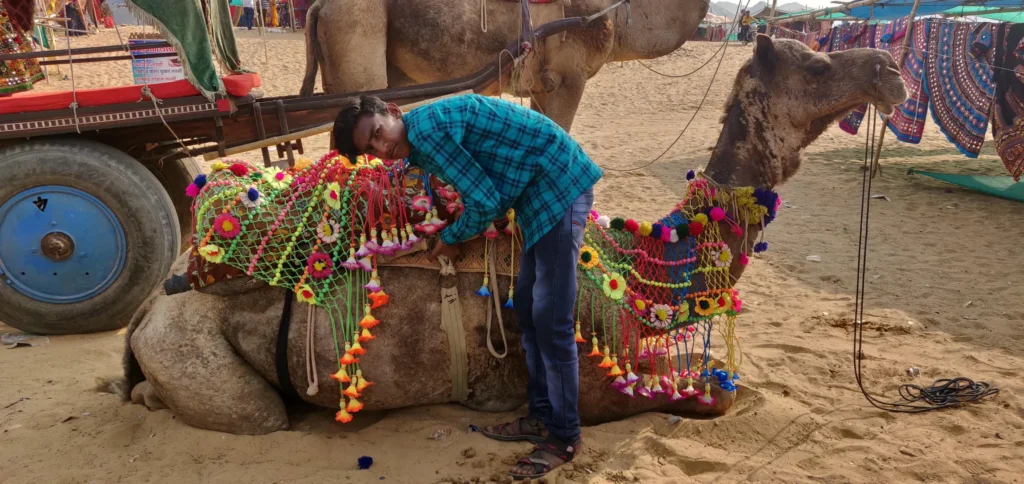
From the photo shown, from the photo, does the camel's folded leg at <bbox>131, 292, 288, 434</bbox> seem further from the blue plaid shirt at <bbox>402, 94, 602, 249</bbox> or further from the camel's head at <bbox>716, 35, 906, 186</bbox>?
the camel's head at <bbox>716, 35, 906, 186</bbox>

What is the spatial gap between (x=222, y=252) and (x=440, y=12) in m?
4.26

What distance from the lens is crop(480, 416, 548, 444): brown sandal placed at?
3256 mm

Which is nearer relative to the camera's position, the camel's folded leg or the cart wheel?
the camel's folded leg

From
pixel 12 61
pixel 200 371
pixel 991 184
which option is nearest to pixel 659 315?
pixel 200 371

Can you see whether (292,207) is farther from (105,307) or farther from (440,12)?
(440,12)

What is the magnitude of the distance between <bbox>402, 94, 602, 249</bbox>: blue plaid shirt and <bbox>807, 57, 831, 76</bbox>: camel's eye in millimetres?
1412

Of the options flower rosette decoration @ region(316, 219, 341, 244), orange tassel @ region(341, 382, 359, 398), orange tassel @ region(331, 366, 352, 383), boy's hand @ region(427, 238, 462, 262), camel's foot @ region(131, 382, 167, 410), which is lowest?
camel's foot @ region(131, 382, 167, 410)

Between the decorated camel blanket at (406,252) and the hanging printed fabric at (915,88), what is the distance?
8098 millimetres

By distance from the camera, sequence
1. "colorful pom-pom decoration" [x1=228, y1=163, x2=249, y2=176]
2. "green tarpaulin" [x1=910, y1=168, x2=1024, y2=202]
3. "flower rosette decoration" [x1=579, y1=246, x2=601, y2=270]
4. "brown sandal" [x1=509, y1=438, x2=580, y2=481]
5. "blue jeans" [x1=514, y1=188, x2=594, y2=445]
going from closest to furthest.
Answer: "blue jeans" [x1=514, y1=188, x2=594, y2=445] → "brown sandal" [x1=509, y1=438, x2=580, y2=481] → "flower rosette decoration" [x1=579, y1=246, x2=601, y2=270] → "colorful pom-pom decoration" [x1=228, y1=163, x2=249, y2=176] → "green tarpaulin" [x1=910, y1=168, x2=1024, y2=202]

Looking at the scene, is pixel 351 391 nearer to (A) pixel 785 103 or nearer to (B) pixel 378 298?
(B) pixel 378 298

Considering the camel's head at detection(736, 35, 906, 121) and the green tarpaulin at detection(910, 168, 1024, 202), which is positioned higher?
the camel's head at detection(736, 35, 906, 121)

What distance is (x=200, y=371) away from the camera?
319 centimetres

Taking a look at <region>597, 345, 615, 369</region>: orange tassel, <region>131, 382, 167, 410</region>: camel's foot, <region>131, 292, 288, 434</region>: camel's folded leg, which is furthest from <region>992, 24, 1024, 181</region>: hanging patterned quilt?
<region>131, 382, 167, 410</region>: camel's foot

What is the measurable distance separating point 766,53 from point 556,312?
1.80 m
